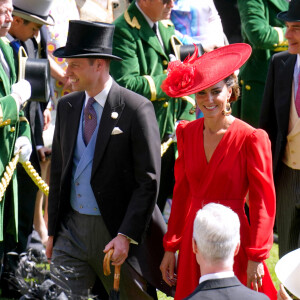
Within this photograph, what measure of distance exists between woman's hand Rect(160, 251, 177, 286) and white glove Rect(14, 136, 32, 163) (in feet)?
5.36

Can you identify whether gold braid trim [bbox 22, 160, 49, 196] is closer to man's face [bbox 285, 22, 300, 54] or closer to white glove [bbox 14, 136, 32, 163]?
white glove [bbox 14, 136, 32, 163]

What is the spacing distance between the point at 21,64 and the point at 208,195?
1.95 metres

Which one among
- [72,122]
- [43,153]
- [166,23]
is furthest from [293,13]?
[43,153]

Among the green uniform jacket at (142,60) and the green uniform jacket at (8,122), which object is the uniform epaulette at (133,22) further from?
the green uniform jacket at (8,122)

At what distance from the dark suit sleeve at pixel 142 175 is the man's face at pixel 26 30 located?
1939 millimetres

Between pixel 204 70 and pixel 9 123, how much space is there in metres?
1.45

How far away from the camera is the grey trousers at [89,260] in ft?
18.1

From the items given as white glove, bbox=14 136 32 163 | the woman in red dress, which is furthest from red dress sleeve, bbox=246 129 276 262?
white glove, bbox=14 136 32 163

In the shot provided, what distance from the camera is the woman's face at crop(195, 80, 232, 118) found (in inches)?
204

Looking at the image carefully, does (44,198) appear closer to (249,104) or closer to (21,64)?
(249,104)

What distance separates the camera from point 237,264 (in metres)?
5.12

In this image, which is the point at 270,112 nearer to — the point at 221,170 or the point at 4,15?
the point at 221,170

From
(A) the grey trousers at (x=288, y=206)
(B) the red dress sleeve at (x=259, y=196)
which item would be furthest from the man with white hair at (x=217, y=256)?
(A) the grey trousers at (x=288, y=206)

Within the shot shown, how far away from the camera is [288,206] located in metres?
6.45
